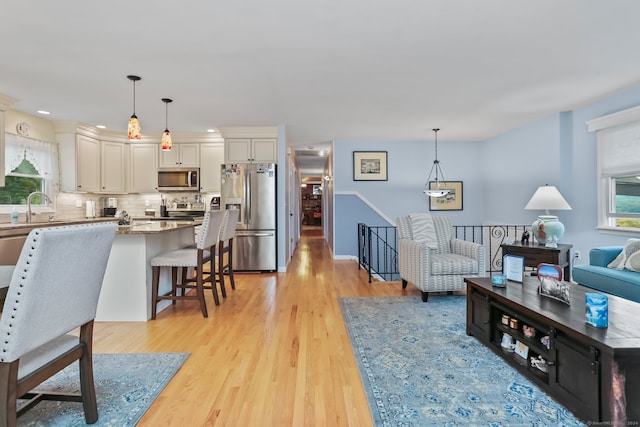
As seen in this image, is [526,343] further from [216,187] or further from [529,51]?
[216,187]

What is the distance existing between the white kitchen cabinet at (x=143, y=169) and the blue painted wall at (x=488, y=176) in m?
3.46

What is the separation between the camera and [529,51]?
2.84 m

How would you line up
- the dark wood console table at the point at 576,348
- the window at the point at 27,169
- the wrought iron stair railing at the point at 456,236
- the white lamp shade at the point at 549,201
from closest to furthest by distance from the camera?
the dark wood console table at the point at 576,348 < the white lamp shade at the point at 549,201 < the window at the point at 27,169 < the wrought iron stair railing at the point at 456,236

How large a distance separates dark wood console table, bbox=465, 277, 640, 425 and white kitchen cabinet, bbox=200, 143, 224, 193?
492cm

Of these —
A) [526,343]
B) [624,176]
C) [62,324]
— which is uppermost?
[624,176]

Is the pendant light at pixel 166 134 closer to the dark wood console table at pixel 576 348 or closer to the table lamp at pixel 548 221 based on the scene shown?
the dark wood console table at pixel 576 348

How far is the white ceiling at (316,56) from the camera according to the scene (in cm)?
225

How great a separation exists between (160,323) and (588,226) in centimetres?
536

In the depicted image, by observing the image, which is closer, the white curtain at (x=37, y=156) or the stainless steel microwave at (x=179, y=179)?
the white curtain at (x=37, y=156)

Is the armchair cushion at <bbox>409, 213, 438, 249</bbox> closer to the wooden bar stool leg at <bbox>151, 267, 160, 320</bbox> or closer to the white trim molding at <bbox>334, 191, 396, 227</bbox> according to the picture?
the white trim molding at <bbox>334, 191, 396, 227</bbox>

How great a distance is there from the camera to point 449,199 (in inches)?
271

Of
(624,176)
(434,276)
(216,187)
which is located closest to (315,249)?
(216,187)

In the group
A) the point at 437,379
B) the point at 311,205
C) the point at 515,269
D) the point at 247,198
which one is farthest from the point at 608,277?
the point at 311,205

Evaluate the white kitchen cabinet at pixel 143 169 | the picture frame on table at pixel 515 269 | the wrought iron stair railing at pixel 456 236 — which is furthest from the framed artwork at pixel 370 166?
the picture frame on table at pixel 515 269
